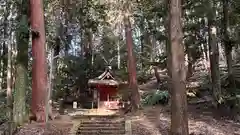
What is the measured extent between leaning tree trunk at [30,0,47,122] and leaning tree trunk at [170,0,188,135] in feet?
18.7

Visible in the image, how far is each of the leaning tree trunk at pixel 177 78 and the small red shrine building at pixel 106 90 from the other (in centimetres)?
1589

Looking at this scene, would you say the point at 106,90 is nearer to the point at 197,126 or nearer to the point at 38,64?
the point at 38,64

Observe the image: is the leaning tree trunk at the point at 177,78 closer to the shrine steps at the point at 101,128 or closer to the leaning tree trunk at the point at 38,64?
the shrine steps at the point at 101,128

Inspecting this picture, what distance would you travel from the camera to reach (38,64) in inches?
549

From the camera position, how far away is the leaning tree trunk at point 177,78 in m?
10.3

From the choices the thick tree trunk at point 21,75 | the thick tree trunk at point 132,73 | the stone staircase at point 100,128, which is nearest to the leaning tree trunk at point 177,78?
the stone staircase at point 100,128

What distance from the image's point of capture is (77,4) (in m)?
21.4

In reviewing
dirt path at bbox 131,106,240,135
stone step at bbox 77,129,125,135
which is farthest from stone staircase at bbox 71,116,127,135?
dirt path at bbox 131,106,240,135

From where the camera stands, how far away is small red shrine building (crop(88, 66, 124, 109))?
26.4 meters

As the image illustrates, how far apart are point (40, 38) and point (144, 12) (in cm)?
938

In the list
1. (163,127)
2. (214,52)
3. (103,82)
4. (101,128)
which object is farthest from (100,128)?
(103,82)

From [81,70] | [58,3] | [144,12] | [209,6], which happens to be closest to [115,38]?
[81,70]

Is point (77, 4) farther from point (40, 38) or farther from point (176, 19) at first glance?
point (176, 19)

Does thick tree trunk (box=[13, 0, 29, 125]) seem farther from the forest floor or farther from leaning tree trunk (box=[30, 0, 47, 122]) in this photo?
the forest floor
